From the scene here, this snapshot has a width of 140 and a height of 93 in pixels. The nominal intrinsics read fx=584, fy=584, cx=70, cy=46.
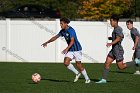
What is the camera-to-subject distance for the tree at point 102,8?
1779 inches

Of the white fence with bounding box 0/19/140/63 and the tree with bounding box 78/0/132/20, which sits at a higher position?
the tree with bounding box 78/0/132/20

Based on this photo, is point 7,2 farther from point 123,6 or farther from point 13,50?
point 13,50

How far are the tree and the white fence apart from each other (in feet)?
55.6

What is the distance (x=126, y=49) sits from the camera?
2817 centimetres

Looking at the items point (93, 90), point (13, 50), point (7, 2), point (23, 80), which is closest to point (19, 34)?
point (13, 50)

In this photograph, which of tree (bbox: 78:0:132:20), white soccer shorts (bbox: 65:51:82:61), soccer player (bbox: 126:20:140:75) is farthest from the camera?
tree (bbox: 78:0:132:20)

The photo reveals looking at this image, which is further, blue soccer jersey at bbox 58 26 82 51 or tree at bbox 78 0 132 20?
tree at bbox 78 0 132 20

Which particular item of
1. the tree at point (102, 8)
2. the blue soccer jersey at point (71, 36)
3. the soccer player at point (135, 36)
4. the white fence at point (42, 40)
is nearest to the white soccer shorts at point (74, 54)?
the blue soccer jersey at point (71, 36)

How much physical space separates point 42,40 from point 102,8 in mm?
18260

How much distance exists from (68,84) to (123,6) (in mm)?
30990

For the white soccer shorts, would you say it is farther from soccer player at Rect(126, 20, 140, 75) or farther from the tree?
the tree

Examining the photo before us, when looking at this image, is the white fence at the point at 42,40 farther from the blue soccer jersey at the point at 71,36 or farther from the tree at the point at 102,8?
the tree at the point at 102,8

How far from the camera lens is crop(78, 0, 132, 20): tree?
45188 millimetres

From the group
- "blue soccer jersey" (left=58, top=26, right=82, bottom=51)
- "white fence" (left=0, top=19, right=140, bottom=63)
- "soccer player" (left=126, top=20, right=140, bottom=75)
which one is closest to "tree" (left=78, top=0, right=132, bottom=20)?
"white fence" (left=0, top=19, right=140, bottom=63)
